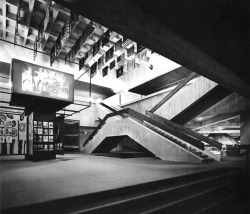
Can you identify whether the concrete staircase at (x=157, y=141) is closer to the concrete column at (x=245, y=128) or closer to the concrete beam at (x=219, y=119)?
the concrete column at (x=245, y=128)

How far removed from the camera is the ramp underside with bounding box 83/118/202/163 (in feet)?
23.7

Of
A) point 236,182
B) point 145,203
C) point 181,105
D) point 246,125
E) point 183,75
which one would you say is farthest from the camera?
point 183,75

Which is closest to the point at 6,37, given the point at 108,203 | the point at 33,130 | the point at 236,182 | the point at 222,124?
the point at 33,130

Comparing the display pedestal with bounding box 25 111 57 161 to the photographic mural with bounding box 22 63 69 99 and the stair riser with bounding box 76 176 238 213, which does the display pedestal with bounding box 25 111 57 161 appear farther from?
the stair riser with bounding box 76 176 238 213

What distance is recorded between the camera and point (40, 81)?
7.21 meters

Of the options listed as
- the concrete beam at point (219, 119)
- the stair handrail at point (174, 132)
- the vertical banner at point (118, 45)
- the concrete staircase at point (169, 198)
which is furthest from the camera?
the concrete beam at point (219, 119)

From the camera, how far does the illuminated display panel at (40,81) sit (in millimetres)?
6652

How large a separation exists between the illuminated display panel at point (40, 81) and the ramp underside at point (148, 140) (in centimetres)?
355

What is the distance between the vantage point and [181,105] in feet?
34.6

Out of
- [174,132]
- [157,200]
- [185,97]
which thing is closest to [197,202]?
[157,200]

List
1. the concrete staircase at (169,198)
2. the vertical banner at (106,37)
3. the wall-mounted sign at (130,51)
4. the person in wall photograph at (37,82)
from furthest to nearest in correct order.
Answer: the wall-mounted sign at (130,51)
the vertical banner at (106,37)
the person in wall photograph at (37,82)
the concrete staircase at (169,198)

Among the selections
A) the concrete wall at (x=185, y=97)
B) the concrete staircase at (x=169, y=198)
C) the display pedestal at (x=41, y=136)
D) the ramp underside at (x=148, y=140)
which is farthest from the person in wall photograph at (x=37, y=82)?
the concrete wall at (x=185, y=97)

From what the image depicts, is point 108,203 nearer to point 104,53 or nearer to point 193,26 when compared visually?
point 193,26

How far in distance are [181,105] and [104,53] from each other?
20.1 ft
